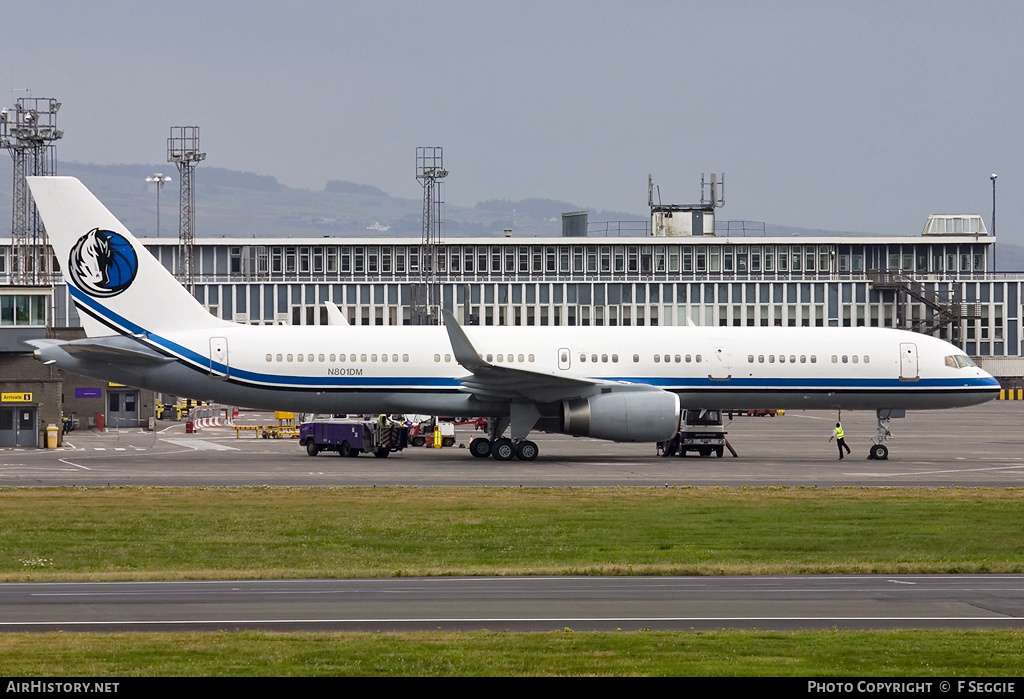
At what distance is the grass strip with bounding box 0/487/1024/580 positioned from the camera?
76.7 feet

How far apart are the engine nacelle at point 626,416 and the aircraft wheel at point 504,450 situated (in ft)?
9.41

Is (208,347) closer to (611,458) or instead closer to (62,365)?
(62,365)

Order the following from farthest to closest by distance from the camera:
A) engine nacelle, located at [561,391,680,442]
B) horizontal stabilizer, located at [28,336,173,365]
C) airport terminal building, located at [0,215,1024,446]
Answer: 1. airport terminal building, located at [0,215,1024,446]
2. engine nacelle, located at [561,391,680,442]
3. horizontal stabilizer, located at [28,336,173,365]

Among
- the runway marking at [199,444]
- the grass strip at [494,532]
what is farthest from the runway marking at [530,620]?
the runway marking at [199,444]

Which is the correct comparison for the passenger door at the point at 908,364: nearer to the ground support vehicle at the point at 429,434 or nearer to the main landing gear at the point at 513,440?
the main landing gear at the point at 513,440

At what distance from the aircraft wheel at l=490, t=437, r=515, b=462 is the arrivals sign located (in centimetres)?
2010

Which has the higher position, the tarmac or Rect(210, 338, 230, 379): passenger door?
Rect(210, 338, 230, 379): passenger door

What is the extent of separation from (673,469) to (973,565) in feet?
67.6

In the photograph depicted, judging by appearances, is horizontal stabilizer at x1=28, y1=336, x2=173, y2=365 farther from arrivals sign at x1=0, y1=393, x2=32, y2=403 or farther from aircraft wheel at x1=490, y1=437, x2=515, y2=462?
aircraft wheel at x1=490, y1=437, x2=515, y2=462

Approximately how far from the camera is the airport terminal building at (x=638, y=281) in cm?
10775

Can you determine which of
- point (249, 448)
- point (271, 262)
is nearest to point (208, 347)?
point (249, 448)

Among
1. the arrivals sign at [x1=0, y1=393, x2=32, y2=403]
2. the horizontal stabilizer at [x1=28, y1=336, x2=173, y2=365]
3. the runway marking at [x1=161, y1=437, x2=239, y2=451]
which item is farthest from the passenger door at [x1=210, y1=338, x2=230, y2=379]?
A: the arrivals sign at [x1=0, y1=393, x2=32, y2=403]

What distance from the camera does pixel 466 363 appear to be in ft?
143

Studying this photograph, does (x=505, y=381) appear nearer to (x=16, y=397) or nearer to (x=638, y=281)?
(x=16, y=397)
